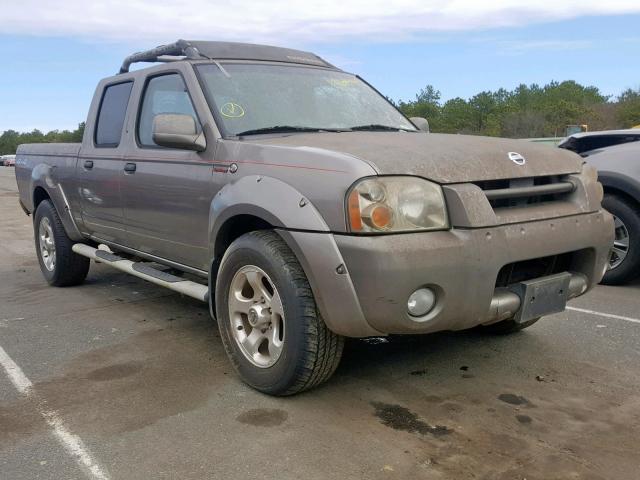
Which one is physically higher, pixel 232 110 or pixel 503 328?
pixel 232 110

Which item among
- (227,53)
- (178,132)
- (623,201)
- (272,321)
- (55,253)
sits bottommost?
(55,253)

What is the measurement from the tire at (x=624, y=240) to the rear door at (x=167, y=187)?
4177 millimetres

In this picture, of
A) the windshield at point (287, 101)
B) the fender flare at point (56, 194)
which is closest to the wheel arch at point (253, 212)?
the windshield at point (287, 101)

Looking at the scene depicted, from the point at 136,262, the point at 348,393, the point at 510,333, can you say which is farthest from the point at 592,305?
the point at 136,262

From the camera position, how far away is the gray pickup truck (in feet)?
9.95

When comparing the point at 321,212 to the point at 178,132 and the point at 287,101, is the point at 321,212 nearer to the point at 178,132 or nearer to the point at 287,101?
the point at 178,132

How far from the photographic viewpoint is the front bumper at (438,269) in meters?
2.95

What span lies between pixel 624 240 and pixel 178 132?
4.52 m

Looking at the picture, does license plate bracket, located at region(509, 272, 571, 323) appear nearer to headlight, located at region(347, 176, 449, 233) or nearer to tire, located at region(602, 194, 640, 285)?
headlight, located at region(347, 176, 449, 233)

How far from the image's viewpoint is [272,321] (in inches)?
138

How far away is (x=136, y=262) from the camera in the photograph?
5.21 m

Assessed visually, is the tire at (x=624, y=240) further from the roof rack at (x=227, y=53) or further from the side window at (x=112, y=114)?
the side window at (x=112, y=114)

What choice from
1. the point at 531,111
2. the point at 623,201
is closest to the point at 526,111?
the point at 531,111

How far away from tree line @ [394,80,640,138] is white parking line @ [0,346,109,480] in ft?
161
